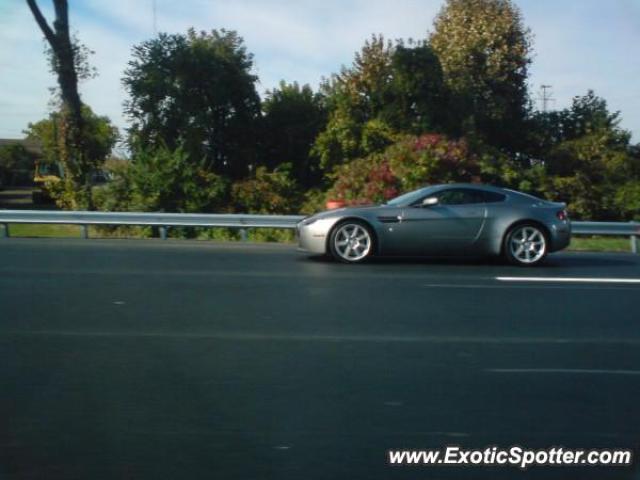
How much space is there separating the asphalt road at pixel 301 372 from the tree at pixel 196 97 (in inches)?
742

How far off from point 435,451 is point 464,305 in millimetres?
4708

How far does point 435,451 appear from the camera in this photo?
5.32m

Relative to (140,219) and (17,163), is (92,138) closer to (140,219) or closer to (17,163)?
(140,219)

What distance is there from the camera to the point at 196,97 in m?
31.0

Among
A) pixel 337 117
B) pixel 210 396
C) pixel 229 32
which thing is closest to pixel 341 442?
pixel 210 396

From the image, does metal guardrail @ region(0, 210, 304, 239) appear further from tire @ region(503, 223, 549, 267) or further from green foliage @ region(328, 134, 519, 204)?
green foliage @ region(328, 134, 519, 204)

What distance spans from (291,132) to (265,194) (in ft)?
20.9

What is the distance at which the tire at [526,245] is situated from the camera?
13477 millimetres

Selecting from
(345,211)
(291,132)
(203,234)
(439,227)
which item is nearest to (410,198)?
(439,227)

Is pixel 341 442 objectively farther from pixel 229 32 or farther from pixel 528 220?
pixel 229 32

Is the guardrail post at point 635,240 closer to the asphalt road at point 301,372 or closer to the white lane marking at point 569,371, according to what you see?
the asphalt road at point 301,372

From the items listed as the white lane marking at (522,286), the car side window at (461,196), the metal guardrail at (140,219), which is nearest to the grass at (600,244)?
the car side window at (461,196)

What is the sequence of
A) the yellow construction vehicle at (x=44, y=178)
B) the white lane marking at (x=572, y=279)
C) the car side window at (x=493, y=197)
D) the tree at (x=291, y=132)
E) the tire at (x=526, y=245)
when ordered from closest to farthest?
1. the white lane marking at (x=572, y=279)
2. the tire at (x=526, y=245)
3. the car side window at (x=493, y=197)
4. the yellow construction vehicle at (x=44, y=178)
5. the tree at (x=291, y=132)

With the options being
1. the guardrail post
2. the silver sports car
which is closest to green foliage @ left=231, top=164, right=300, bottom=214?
the guardrail post
